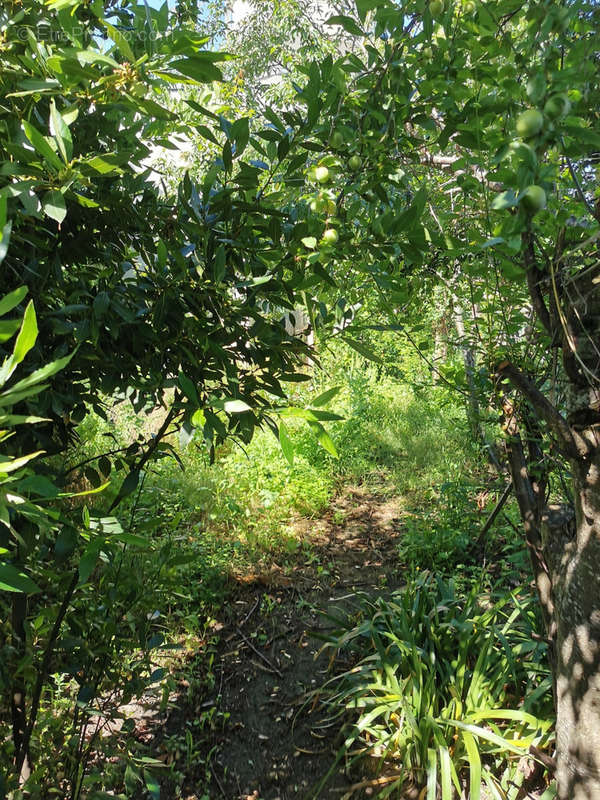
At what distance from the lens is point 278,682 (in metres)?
2.60

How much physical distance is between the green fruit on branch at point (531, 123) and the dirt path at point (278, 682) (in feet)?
7.17

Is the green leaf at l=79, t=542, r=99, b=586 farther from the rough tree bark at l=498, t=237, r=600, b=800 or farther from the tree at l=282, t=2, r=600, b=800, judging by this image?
the rough tree bark at l=498, t=237, r=600, b=800

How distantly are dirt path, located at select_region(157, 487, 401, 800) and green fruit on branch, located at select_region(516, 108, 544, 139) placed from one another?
7.17ft

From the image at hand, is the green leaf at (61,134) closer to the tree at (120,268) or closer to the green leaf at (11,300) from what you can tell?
the tree at (120,268)

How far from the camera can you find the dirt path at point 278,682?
83.1 inches

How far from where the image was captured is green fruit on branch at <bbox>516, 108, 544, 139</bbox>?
64cm

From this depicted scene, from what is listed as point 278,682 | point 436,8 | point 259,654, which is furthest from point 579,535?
point 259,654

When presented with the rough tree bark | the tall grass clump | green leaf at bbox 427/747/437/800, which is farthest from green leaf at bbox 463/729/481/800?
the rough tree bark

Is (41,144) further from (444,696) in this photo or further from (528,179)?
(444,696)

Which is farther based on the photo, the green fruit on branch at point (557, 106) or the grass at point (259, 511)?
the grass at point (259, 511)

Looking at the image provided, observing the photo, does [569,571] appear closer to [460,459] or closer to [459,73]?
[459,73]

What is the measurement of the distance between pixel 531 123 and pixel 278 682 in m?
2.59

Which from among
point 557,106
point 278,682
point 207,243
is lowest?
point 278,682

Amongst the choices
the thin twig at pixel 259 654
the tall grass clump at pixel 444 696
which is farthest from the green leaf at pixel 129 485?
the thin twig at pixel 259 654
